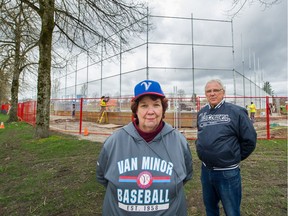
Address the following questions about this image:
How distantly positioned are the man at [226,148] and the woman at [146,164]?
710 mm

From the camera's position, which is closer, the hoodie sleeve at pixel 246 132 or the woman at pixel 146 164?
the woman at pixel 146 164

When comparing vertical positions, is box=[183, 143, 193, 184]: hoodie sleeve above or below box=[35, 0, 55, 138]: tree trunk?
below

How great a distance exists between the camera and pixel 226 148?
2.23m

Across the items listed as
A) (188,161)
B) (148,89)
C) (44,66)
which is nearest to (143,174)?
(188,161)

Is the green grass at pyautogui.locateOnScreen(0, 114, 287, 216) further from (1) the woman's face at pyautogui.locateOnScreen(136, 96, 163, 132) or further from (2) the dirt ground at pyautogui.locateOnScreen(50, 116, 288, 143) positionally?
(2) the dirt ground at pyautogui.locateOnScreen(50, 116, 288, 143)

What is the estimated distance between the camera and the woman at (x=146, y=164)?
55.8 inches

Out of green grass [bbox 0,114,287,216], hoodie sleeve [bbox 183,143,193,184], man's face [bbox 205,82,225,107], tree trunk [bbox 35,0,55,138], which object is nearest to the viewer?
hoodie sleeve [bbox 183,143,193,184]

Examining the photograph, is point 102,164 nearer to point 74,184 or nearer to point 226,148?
point 226,148

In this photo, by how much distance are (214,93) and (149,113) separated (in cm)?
115

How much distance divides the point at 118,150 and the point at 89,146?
5838mm

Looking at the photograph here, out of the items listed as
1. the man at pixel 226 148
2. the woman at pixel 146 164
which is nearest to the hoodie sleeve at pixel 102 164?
the woman at pixel 146 164

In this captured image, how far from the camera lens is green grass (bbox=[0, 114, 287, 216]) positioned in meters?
3.16

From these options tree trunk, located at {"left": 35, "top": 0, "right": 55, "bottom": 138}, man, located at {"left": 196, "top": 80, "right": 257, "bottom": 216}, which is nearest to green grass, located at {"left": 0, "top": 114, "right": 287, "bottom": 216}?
man, located at {"left": 196, "top": 80, "right": 257, "bottom": 216}

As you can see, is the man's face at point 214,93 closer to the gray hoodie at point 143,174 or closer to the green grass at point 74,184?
the gray hoodie at point 143,174
